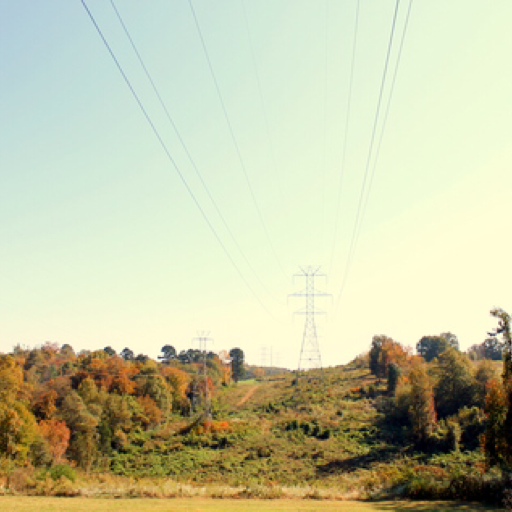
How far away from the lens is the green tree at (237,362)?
18459 cm

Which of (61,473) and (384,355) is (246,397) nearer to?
(384,355)

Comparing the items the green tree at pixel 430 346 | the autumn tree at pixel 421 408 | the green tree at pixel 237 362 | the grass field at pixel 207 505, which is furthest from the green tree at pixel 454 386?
the green tree at pixel 237 362

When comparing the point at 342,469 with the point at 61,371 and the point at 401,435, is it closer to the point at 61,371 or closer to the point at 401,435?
the point at 401,435

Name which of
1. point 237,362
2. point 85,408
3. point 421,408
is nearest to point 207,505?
point 421,408

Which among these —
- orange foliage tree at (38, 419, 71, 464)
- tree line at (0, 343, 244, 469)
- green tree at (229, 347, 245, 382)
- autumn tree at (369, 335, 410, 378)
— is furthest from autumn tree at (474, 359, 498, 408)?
green tree at (229, 347, 245, 382)

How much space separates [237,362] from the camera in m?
188

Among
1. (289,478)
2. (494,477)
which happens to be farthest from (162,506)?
(289,478)

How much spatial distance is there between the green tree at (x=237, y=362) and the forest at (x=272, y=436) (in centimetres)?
7622

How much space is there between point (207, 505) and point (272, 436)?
4427cm

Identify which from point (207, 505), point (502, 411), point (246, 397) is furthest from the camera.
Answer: point (246, 397)

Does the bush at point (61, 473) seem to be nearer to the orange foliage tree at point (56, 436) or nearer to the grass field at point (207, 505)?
the grass field at point (207, 505)

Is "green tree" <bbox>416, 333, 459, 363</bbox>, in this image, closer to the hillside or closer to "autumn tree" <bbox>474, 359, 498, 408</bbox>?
the hillside

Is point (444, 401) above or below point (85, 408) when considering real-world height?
above

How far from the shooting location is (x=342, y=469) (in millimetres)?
48781
